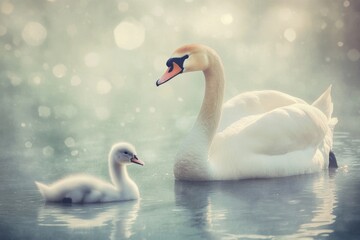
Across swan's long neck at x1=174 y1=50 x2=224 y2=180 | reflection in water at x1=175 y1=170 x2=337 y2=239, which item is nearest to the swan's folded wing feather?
swan's long neck at x1=174 y1=50 x2=224 y2=180

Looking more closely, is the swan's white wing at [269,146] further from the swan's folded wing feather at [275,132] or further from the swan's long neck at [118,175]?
the swan's long neck at [118,175]

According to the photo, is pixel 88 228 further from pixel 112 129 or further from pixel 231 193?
pixel 112 129

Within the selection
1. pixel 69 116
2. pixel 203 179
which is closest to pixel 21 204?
pixel 203 179

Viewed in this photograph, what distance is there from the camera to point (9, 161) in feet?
25.8

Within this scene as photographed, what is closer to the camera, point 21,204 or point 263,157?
point 21,204

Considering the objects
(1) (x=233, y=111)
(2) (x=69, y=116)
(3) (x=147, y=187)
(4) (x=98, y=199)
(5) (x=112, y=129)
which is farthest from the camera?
(2) (x=69, y=116)

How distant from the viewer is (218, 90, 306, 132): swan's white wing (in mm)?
7531

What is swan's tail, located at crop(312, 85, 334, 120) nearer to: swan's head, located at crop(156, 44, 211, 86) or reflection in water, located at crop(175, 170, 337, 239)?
reflection in water, located at crop(175, 170, 337, 239)

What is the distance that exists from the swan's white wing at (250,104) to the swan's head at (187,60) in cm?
57

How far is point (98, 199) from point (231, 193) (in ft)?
2.99

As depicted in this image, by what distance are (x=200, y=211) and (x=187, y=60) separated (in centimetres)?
153

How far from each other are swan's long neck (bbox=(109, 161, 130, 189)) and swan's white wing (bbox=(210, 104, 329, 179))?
0.83m

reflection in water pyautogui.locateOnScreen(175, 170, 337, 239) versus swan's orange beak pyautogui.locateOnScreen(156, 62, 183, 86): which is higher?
swan's orange beak pyautogui.locateOnScreen(156, 62, 183, 86)

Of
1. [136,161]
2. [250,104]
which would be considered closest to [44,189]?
[136,161]
